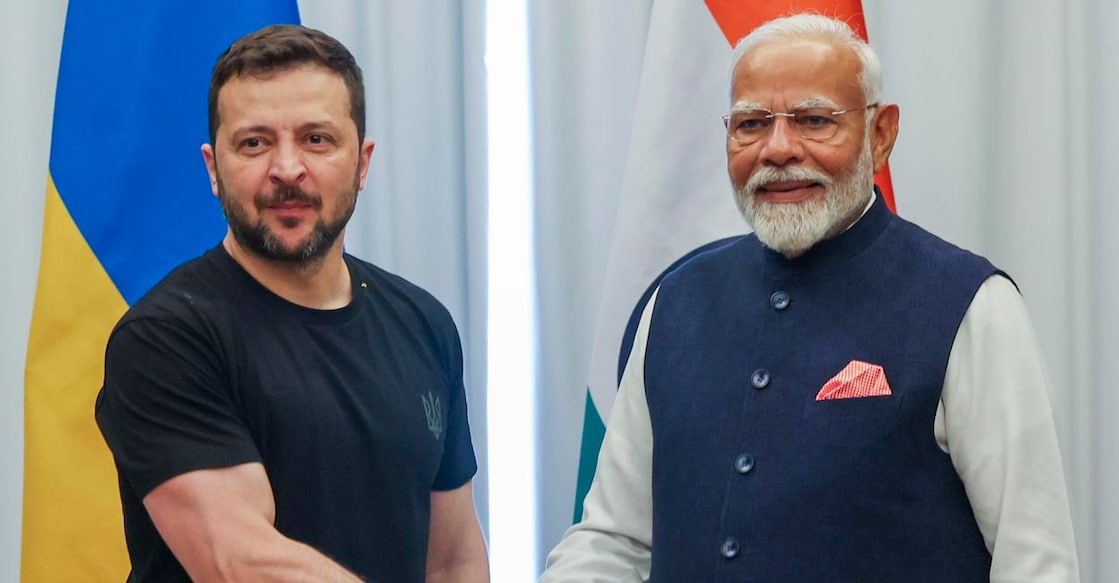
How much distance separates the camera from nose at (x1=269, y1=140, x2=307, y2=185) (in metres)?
1.65

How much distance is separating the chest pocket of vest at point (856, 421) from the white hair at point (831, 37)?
449mm

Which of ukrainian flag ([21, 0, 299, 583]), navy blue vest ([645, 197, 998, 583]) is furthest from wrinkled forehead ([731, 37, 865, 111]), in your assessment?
ukrainian flag ([21, 0, 299, 583])

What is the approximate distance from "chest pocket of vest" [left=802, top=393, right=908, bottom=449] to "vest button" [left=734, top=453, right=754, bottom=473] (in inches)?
3.5

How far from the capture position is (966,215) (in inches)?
91.5

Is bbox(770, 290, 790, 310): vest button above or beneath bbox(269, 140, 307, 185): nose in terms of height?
beneath

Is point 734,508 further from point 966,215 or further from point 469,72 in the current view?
point 469,72

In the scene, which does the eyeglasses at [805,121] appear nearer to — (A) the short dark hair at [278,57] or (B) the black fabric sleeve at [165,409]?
(A) the short dark hair at [278,57]

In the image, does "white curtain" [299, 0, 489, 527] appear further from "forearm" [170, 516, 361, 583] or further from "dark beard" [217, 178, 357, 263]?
"forearm" [170, 516, 361, 583]

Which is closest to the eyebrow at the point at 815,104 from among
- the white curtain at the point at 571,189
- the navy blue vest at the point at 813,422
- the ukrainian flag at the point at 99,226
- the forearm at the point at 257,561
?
the navy blue vest at the point at 813,422

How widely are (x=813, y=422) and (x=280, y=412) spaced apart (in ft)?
2.36

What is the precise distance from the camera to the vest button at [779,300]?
1.78 m

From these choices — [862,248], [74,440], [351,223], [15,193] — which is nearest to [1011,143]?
[862,248]

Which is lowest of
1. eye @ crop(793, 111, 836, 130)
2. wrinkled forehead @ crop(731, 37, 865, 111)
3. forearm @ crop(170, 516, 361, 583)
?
forearm @ crop(170, 516, 361, 583)

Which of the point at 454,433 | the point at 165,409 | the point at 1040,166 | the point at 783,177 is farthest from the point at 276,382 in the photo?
the point at 1040,166
